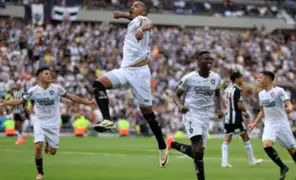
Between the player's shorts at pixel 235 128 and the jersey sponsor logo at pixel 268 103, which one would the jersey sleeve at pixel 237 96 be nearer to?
the player's shorts at pixel 235 128

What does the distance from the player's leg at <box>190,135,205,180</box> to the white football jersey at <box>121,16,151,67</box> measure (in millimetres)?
2079

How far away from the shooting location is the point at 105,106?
1163 centimetres

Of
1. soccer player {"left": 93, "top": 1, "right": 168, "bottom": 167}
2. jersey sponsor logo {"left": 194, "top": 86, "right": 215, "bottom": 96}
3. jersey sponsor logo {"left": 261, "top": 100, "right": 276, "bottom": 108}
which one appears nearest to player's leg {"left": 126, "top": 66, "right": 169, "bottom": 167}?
soccer player {"left": 93, "top": 1, "right": 168, "bottom": 167}

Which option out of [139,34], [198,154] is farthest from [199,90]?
[139,34]

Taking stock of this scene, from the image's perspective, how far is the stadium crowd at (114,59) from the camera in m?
36.5

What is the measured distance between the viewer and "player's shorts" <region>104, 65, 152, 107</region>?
11.9 metres

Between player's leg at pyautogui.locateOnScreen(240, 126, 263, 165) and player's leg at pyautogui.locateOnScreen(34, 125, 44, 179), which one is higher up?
player's leg at pyautogui.locateOnScreen(34, 125, 44, 179)

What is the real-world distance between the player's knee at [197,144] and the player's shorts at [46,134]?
4052mm

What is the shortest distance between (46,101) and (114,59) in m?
23.9

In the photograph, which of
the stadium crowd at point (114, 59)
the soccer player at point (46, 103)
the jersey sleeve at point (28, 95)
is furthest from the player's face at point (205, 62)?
the stadium crowd at point (114, 59)

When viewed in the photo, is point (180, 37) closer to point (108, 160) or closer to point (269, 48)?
point (269, 48)

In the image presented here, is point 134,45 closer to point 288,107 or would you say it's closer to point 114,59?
point 288,107

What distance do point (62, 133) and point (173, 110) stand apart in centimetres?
689

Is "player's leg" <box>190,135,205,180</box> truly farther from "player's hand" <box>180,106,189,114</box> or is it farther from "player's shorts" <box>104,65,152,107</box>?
"player's shorts" <box>104,65,152,107</box>
